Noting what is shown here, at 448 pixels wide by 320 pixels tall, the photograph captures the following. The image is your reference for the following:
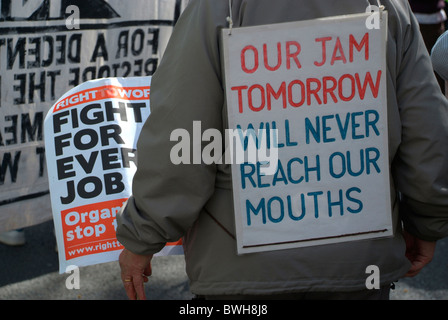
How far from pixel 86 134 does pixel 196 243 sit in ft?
2.19

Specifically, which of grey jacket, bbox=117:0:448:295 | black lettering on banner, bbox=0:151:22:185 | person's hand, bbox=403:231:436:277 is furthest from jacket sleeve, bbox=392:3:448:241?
black lettering on banner, bbox=0:151:22:185

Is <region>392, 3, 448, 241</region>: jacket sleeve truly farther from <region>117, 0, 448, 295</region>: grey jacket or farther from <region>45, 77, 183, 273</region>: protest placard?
<region>45, 77, 183, 273</region>: protest placard

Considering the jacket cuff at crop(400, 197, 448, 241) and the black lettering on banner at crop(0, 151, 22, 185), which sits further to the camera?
the black lettering on banner at crop(0, 151, 22, 185)

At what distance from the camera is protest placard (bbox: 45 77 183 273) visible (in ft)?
7.25

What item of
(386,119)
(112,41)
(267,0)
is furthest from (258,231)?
(112,41)

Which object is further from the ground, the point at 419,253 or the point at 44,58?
the point at 44,58

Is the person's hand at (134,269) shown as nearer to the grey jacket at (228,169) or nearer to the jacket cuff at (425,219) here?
the grey jacket at (228,169)

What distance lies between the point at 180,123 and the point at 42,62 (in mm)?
1630

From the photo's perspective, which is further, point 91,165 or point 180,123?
point 91,165

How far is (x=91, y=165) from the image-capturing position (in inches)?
90.0

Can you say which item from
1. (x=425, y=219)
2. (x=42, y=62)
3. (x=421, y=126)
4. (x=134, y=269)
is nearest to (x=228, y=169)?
(x=134, y=269)

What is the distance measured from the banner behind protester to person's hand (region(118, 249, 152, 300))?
141cm

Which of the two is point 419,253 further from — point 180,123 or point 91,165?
point 91,165

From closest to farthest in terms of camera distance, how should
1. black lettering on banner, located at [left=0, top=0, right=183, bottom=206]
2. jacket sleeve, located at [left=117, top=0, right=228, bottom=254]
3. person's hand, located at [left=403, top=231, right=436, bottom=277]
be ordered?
jacket sleeve, located at [left=117, top=0, right=228, bottom=254], person's hand, located at [left=403, top=231, right=436, bottom=277], black lettering on banner, located at [left=0, top=0, right=183, bottom=206]
